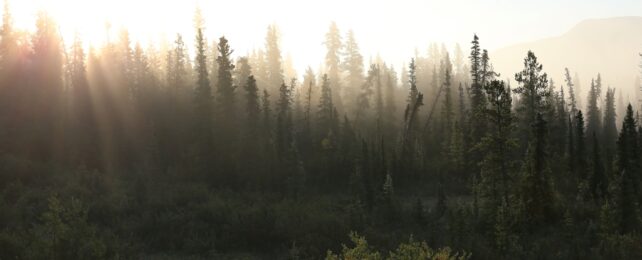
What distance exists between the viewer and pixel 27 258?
58.6ft

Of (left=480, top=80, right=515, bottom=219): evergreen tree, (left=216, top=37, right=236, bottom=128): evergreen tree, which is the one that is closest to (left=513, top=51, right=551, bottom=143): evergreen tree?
(left=480, top=80, right=515, bottom=219): evergreen tree

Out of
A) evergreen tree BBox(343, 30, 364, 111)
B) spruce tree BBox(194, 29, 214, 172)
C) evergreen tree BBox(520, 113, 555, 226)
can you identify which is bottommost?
evergreen tree BBox(520, 113, 555, 226)

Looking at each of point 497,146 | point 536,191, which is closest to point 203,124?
point 497,146

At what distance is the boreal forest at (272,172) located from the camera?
27344 millimetres

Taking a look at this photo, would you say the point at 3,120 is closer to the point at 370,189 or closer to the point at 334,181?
the point at 334,181

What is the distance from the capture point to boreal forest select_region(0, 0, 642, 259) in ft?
89.7

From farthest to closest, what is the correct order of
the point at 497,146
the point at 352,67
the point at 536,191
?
the point at 352,67 < the point at 536,191 < the point at 497,146

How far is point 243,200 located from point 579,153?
2964 cm

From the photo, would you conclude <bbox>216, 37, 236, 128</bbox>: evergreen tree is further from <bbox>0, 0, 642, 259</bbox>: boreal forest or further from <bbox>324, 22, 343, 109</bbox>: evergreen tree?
<bbox>324, 22, 343, 109</bbox>: evergreen tree

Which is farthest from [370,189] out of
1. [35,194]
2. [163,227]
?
[35,194]

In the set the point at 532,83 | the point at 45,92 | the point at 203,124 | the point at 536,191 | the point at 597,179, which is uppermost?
the point at 45,92

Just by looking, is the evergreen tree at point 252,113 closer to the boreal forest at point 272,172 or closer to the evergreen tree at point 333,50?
the boreal forest at point 272,172

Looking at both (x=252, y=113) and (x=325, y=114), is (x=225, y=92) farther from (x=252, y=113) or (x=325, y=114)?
(x=325, y=114)

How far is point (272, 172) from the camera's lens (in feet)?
154
